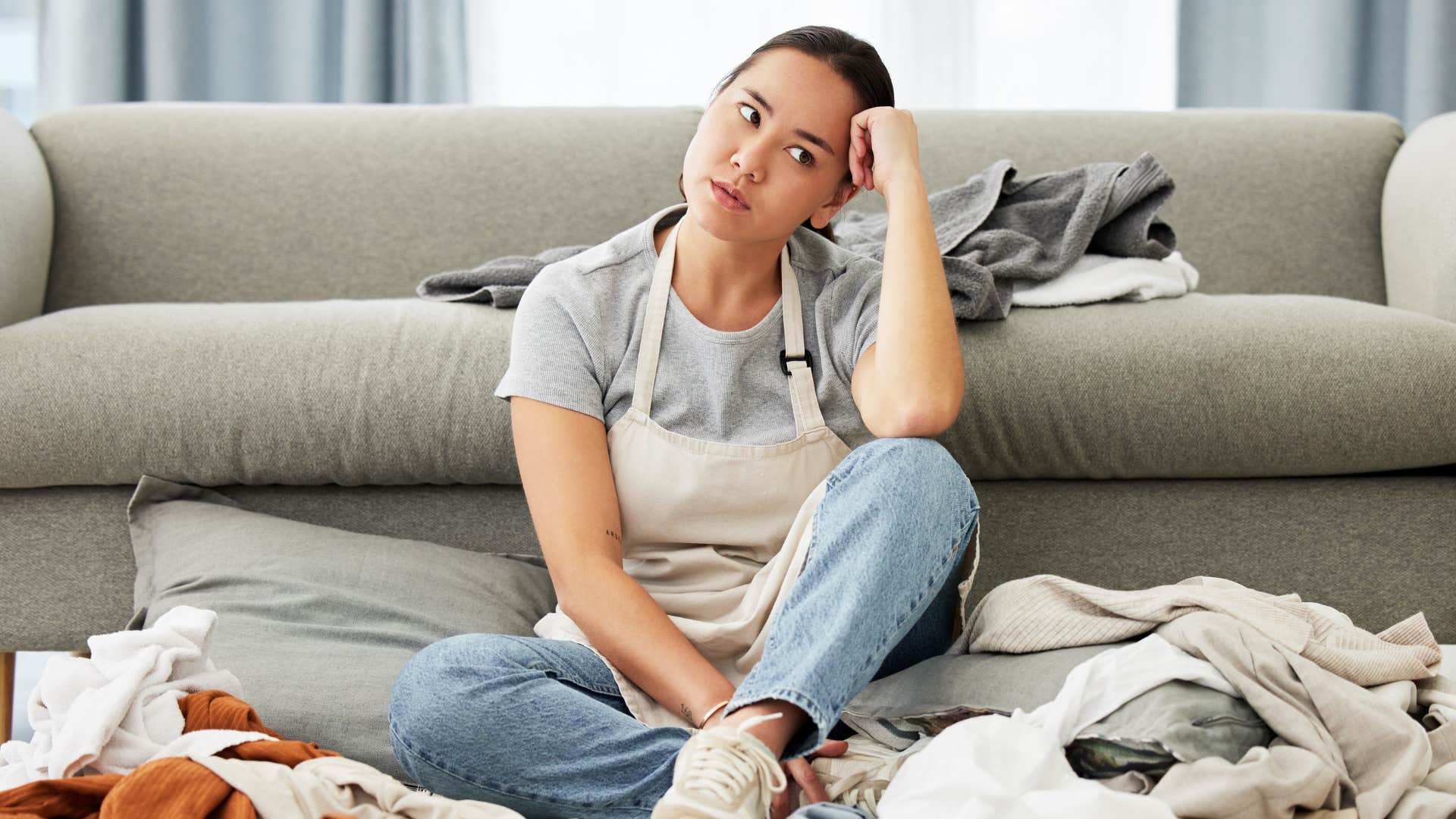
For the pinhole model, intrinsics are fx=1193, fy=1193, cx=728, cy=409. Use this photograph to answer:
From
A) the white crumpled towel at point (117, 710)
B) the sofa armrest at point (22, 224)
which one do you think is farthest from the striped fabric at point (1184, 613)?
the sofa armrest at point (22, 224)

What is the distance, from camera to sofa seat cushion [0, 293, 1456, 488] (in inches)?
55.2

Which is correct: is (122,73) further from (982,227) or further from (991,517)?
(991,517)

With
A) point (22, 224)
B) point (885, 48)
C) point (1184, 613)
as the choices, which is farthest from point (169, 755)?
point (885, 48)

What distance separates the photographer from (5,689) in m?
1.50

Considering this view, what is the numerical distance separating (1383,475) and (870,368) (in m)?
0.74

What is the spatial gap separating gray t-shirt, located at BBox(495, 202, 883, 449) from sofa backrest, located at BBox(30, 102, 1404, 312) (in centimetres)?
76

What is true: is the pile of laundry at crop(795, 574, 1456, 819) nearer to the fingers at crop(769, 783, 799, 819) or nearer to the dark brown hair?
the fingers at crop(769, 783, 799, 819)

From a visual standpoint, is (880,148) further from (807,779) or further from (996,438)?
(807,779)

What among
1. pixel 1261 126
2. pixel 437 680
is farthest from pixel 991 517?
pixel 1261 126

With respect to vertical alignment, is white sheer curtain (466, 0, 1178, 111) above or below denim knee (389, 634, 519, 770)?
above

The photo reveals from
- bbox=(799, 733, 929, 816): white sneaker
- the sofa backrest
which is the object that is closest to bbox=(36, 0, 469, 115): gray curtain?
the sofa backrest

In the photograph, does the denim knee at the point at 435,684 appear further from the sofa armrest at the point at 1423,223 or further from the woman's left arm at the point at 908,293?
the sofa armrest at the point at 1423,223

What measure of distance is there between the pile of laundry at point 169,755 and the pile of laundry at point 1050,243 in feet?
2.18

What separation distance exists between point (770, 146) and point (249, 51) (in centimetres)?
208
